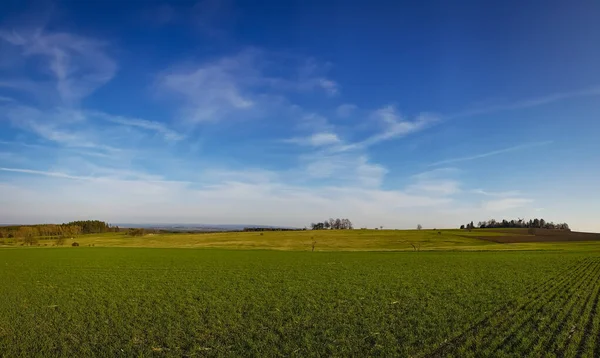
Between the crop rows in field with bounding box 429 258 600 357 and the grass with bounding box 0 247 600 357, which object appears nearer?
the crop rows in field with bounding box 429 258 600 357

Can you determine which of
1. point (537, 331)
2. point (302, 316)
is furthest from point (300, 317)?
point (537, 331)

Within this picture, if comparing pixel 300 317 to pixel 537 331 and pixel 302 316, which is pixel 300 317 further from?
pixel 537 331

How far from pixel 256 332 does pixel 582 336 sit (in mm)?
12213

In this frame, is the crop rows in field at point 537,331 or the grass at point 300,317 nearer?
the crop rows in field at point 537,331

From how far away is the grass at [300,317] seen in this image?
13.0 m

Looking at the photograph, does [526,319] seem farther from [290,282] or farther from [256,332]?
[290,282]

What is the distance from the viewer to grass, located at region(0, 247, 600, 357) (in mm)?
12984

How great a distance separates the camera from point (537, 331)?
48.1 ft

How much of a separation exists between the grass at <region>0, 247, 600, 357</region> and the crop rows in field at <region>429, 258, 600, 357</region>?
0.05 metres

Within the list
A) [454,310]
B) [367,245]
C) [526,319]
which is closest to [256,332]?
[454,310]

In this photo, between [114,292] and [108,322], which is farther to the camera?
[114,292]

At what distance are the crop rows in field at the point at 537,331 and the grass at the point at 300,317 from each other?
51 millimetres

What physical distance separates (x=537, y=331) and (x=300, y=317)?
31.5 feet

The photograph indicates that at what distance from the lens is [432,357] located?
11.7 metres
